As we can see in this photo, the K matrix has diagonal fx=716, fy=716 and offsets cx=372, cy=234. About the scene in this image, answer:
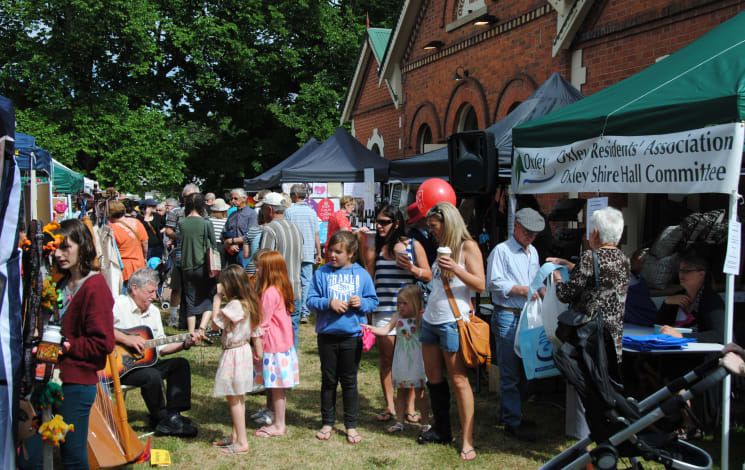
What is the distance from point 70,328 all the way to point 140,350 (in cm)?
57

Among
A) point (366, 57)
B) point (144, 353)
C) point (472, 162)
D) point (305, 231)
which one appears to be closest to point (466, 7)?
point (366, 57)

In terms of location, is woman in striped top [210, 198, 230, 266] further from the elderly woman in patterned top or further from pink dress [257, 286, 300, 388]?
A: the elderly woman in patterned top

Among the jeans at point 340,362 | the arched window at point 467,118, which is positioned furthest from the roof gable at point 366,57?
the jeans at point 340,362

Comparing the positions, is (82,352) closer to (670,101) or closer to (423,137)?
(670,101)

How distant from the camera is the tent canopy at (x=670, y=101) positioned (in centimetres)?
453

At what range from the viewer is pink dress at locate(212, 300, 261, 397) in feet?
17.0

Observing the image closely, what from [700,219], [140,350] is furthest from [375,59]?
[140,350]

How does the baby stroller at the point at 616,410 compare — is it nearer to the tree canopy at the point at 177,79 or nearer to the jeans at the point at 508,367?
the jeans at the point at 508,367

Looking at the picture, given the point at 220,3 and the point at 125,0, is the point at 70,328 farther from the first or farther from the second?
the point at 220,3

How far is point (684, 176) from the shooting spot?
4.56 m

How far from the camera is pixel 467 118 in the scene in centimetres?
1498

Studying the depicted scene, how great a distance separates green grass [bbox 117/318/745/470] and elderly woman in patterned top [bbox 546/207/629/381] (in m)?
1.18

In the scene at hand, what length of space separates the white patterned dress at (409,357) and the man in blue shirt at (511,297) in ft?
2.12

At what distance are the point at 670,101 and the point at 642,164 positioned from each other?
46cm
